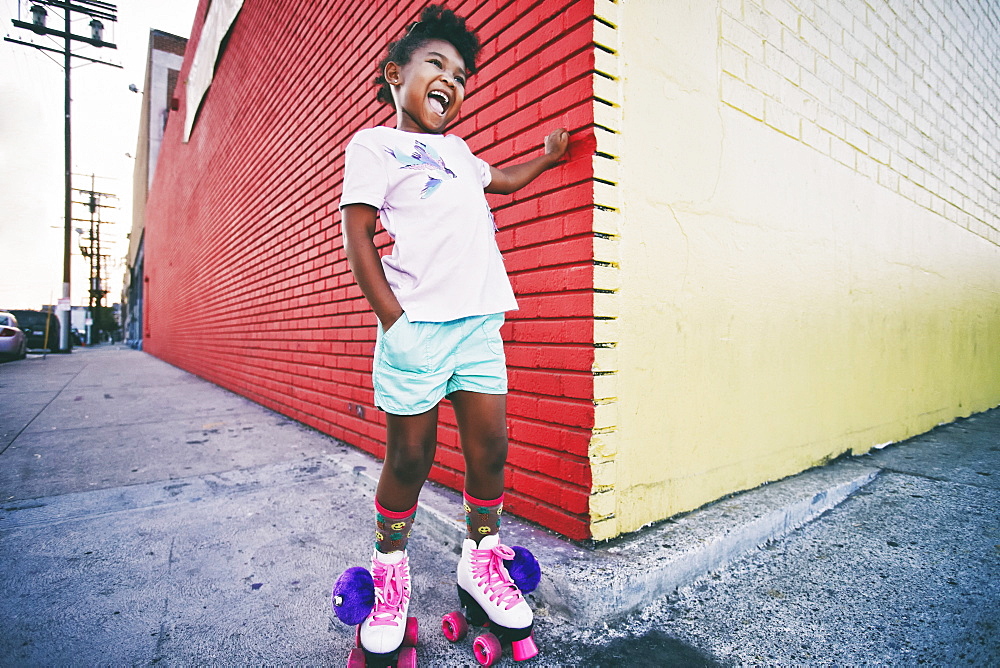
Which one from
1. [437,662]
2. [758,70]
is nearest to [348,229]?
[437,662]

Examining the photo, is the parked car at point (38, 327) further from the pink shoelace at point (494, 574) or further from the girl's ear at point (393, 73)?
the pink shoelace at point (494, 574)

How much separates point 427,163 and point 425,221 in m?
0.17

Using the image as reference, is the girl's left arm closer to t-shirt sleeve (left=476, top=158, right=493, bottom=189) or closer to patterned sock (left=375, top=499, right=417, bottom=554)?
t-shirt sleeve (left=476, top=158, right=493, bottom=189)

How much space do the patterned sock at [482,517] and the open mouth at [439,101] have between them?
45.8 inches

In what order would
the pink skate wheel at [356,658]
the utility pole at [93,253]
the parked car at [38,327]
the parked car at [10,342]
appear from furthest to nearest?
the utility pole at [93,253] < the parked car at [38,327] < the parked car at [10,342] < the pink skate wheel at [356,658]

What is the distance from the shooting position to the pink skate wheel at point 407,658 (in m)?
1.33

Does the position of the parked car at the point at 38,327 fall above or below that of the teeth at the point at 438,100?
below

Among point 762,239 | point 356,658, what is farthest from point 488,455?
point 762,239

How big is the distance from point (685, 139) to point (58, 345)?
82.0 feet

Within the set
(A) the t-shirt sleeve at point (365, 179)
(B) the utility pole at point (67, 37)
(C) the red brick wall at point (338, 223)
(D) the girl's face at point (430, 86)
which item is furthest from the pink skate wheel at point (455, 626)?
(B) the utility pole at point (67, 37)

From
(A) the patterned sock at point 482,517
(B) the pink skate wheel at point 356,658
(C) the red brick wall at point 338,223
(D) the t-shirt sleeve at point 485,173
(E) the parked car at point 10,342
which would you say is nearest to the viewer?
(B) the pink skate wheel at point 356,658

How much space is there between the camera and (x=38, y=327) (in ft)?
69.3

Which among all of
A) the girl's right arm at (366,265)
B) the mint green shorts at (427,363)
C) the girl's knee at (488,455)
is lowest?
the girl's knee at (488,455)

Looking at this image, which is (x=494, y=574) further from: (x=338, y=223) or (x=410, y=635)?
(x=338, y=223)
